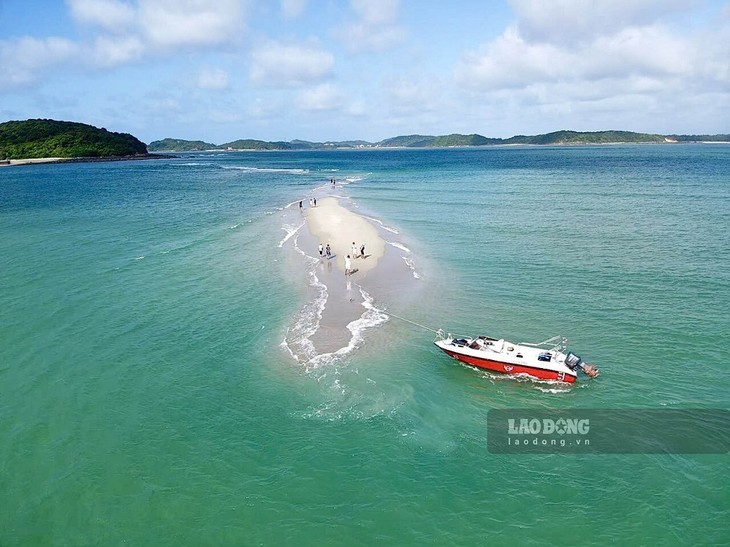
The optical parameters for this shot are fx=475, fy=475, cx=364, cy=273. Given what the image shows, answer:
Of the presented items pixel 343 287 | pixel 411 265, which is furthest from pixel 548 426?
pixel 411 265

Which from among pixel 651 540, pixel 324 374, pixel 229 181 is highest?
pixel 229 181

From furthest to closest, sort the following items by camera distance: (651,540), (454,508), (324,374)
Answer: (324,374)
(454,508)
(651,540)

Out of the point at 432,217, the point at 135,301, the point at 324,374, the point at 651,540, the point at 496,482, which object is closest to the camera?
the point at 651,540

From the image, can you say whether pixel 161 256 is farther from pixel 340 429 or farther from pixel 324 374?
pixel 340 429

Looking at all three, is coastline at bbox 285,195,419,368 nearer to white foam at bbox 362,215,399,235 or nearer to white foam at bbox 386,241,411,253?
white foam at bbox 386,241,411,253

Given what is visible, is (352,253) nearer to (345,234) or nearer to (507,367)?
(345,234)

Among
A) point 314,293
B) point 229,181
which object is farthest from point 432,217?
point 229,181

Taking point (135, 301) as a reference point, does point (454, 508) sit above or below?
below
